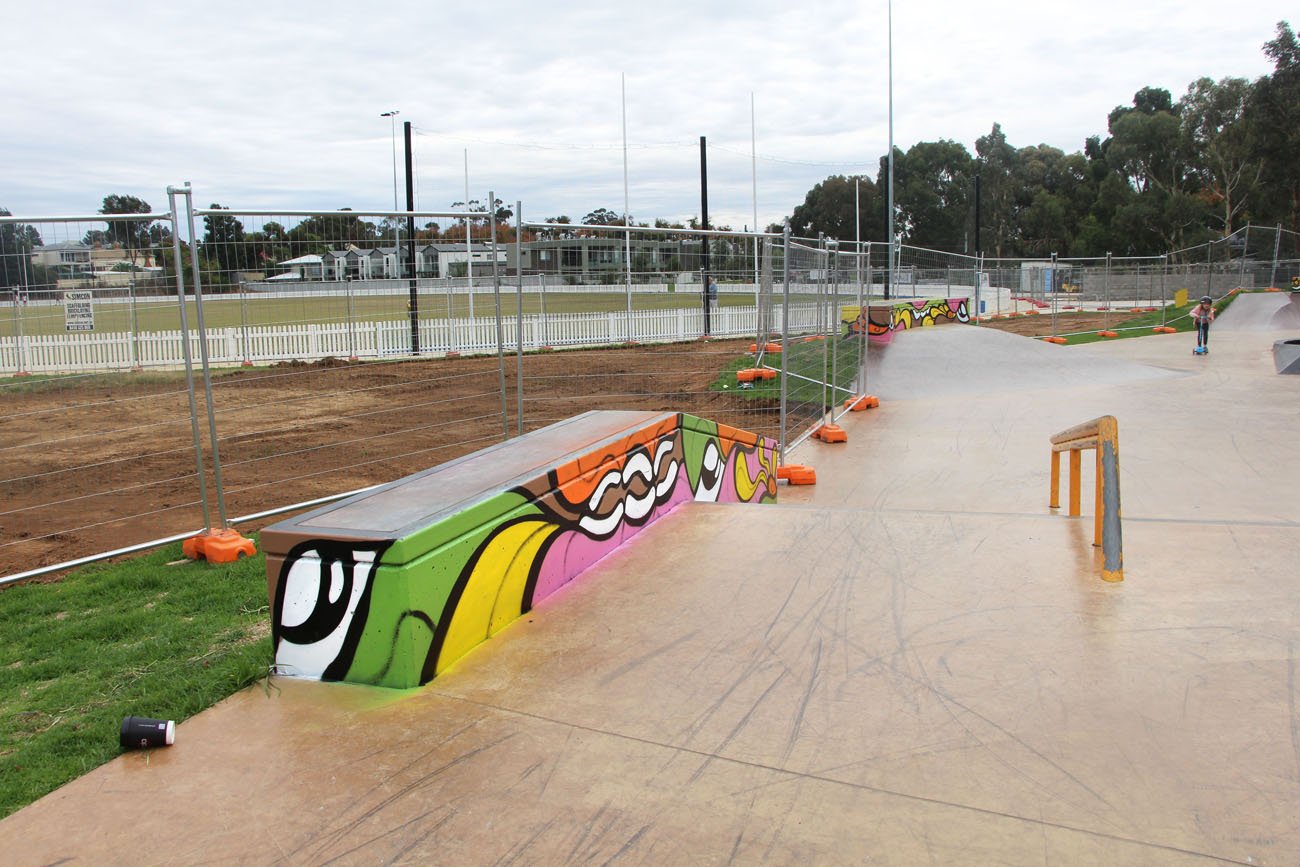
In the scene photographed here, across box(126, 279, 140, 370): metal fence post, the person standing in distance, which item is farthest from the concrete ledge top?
the person standing in distance

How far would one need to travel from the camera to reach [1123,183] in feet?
263

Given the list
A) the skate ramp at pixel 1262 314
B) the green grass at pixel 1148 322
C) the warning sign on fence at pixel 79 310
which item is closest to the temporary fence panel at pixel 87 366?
the warning sign on fence at pixel 79 310

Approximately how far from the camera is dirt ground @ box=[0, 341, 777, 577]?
804 centimetres

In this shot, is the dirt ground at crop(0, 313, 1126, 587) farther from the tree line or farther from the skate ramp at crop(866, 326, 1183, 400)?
the tree line

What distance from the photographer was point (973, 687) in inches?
136

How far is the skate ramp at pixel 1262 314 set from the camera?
2816 cm

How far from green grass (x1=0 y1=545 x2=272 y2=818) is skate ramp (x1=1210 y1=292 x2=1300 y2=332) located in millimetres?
29799

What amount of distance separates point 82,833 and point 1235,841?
327 cm

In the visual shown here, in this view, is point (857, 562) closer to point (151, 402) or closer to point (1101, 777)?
point (1101, 777)

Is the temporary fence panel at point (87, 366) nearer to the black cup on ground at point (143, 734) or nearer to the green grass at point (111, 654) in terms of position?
the green grass at point (111, 654)

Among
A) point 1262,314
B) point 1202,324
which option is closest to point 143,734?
point 1202,324

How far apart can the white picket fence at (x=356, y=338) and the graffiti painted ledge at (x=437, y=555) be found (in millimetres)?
3471

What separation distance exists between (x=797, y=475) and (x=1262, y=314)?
27.3 metres

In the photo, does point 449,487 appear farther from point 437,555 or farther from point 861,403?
point 861,403
